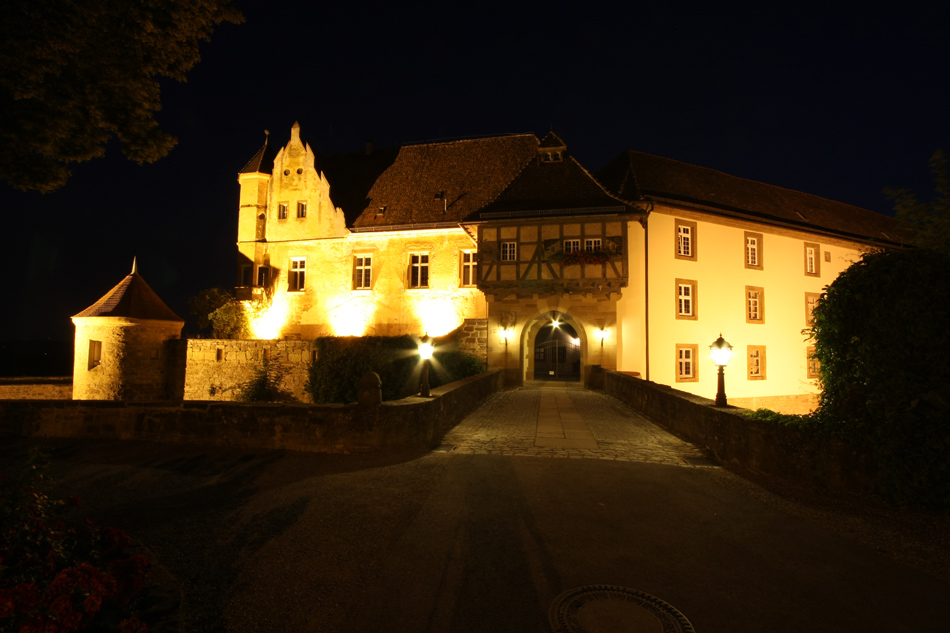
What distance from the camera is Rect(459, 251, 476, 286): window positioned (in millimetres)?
22812

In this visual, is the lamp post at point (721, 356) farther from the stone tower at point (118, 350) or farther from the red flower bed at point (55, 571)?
the stone tower at point (118, 350)

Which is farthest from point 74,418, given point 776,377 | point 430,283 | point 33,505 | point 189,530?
point 776,377

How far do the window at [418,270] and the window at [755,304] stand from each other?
13784 millimetres

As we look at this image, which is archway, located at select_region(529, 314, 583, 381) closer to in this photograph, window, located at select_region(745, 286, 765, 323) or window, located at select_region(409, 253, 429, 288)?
window, located at select_region(409, 253, 429, 288)

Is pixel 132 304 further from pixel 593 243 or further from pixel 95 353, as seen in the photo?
pixel 593 243

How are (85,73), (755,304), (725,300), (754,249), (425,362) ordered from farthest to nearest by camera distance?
1. (754,249)
2. (755,304)
3. (725,300)
4. (425,362)
5. (85,73)

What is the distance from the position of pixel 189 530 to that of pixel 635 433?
7.33 m

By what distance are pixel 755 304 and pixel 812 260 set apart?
4.38 m

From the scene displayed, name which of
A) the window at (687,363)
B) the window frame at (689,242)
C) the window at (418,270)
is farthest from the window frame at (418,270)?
the window at (687,363)

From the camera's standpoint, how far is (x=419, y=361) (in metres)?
18.2

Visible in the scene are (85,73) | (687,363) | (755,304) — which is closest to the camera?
(85,73)

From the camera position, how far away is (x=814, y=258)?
944 inches

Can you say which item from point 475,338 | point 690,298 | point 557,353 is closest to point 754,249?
point 690,298

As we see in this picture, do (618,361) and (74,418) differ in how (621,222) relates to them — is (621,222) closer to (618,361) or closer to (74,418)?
(618,361)
